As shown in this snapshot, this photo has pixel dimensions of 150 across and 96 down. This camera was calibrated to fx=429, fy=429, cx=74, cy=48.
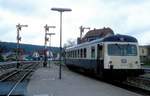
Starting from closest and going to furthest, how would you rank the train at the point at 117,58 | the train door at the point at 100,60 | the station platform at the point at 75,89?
the station platform at the point at 75,89 → the train at the point at 117,58 → the train door at the point at 100,60

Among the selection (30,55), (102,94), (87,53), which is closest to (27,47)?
(30,55)

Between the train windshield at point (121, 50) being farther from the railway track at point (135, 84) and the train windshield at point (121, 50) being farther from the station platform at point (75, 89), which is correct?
the station platform at point (75, 89)

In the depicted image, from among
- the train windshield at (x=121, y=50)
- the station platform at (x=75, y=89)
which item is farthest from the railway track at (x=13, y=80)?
the train windshield at (x=121, y=50)

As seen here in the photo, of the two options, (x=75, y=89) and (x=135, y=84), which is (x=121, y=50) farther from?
(x=75, y=89)

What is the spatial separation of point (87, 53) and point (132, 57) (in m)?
6.00

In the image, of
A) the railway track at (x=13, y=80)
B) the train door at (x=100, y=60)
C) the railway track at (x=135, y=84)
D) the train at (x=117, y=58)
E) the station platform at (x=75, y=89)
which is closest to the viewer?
the station platform at (x=75, y=89)

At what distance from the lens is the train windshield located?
26.8m

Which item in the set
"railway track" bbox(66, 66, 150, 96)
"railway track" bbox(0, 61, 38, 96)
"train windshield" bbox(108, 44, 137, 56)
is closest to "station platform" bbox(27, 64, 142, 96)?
"railway track" bbox(0, 61, 38, 96)

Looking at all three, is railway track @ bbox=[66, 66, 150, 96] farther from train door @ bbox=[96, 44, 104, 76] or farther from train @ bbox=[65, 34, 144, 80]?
train door @ bbox=[96, 44, 104, 76]

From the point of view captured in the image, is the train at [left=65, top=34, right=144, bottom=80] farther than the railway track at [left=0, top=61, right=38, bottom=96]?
Yes

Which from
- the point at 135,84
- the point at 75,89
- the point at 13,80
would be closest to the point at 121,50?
the point at 135,84

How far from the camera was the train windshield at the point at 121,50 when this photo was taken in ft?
88.0

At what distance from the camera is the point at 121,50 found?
2703 centimetres

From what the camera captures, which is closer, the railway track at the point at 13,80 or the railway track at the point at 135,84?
the railway track at the point at 13,80
